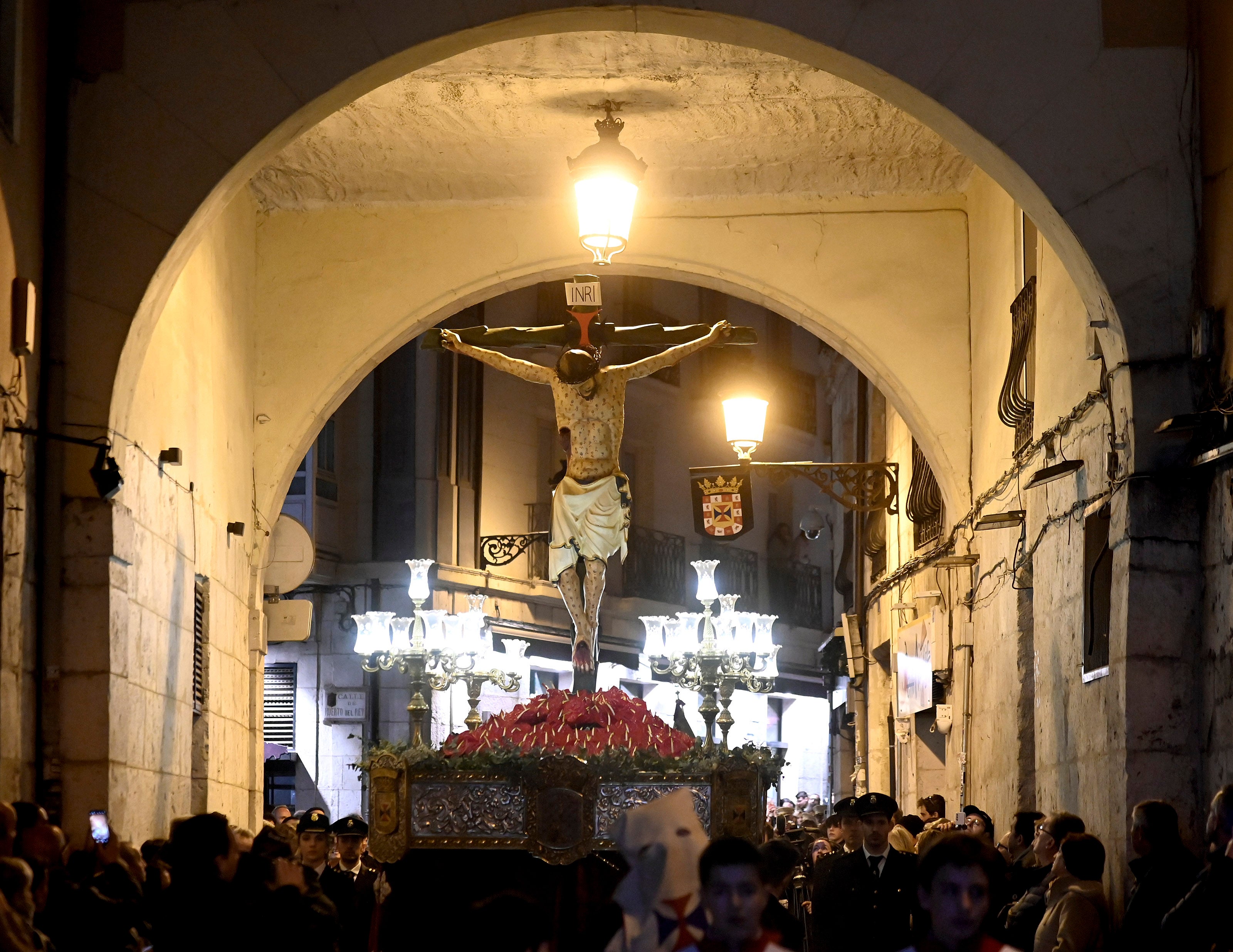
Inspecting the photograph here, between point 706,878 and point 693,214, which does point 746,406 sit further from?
point 706,878

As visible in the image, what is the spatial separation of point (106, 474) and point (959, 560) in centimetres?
587

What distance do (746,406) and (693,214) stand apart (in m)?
1.46

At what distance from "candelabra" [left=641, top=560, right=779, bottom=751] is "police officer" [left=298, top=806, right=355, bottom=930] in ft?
7.63

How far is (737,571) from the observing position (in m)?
27.0

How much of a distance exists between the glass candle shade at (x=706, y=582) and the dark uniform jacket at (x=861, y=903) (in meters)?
4.37

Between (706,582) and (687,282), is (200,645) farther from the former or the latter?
(687,282)

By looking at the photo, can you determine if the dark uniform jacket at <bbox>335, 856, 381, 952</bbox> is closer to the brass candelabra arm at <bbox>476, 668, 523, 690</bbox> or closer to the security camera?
the brass candelabra arm at <bbox>476, 668, 523, 690</bbox>

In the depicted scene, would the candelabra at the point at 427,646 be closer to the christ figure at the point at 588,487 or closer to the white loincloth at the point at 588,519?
the christ figure at the point at 588,487

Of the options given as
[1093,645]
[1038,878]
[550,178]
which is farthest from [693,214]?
[1038,878]

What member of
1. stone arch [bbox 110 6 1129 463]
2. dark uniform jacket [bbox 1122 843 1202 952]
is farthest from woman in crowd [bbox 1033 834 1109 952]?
stone arch [bbox 110 6 1129 463]

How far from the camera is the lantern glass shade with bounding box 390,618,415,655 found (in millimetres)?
12492

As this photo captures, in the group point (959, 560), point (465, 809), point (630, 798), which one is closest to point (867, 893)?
point (630, 798)

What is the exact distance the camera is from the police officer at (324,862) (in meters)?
7.82

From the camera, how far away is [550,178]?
12.5 meters
